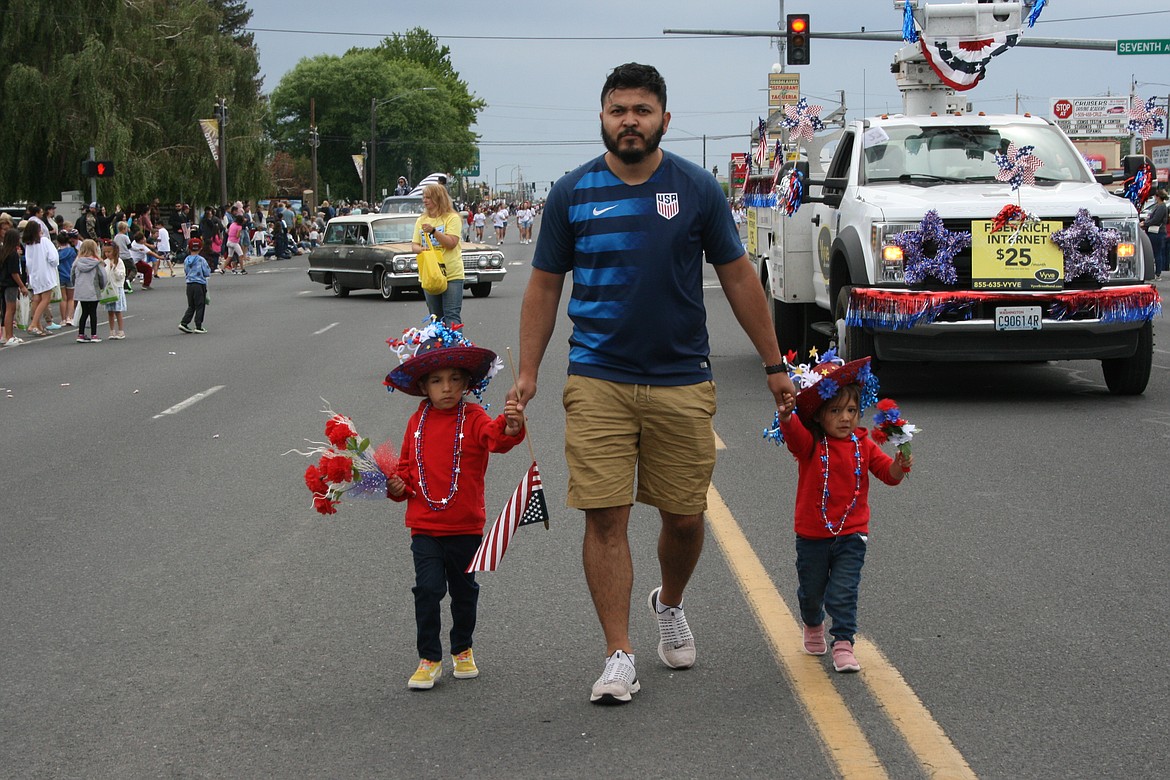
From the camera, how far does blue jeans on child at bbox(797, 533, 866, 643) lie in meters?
4.99

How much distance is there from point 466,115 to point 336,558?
131 meters

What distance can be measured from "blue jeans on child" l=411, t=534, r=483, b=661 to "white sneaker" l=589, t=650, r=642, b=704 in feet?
1.90

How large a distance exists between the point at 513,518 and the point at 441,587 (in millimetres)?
347

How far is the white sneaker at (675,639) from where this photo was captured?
16.5 ft

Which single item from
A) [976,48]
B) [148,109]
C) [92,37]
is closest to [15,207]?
[148,109]

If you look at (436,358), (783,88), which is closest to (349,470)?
(436,358)

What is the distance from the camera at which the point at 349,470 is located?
4977 millimetres

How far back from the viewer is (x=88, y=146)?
40094 millimetres

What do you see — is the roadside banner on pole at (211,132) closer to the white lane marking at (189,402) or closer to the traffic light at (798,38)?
the traffic light at (798,38)

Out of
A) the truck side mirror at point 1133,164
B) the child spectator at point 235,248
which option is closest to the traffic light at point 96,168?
the child spectator at point 235,248

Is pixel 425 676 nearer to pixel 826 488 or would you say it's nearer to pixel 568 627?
pixel 568 627

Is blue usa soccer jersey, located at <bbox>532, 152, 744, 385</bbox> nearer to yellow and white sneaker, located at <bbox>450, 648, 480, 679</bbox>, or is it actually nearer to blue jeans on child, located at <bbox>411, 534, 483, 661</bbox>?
blue jeans on child, located at <bbox>411, 534, 483, 661</bbox>

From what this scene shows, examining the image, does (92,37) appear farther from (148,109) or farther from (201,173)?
(201,173)

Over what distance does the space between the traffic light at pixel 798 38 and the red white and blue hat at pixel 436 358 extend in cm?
2856
